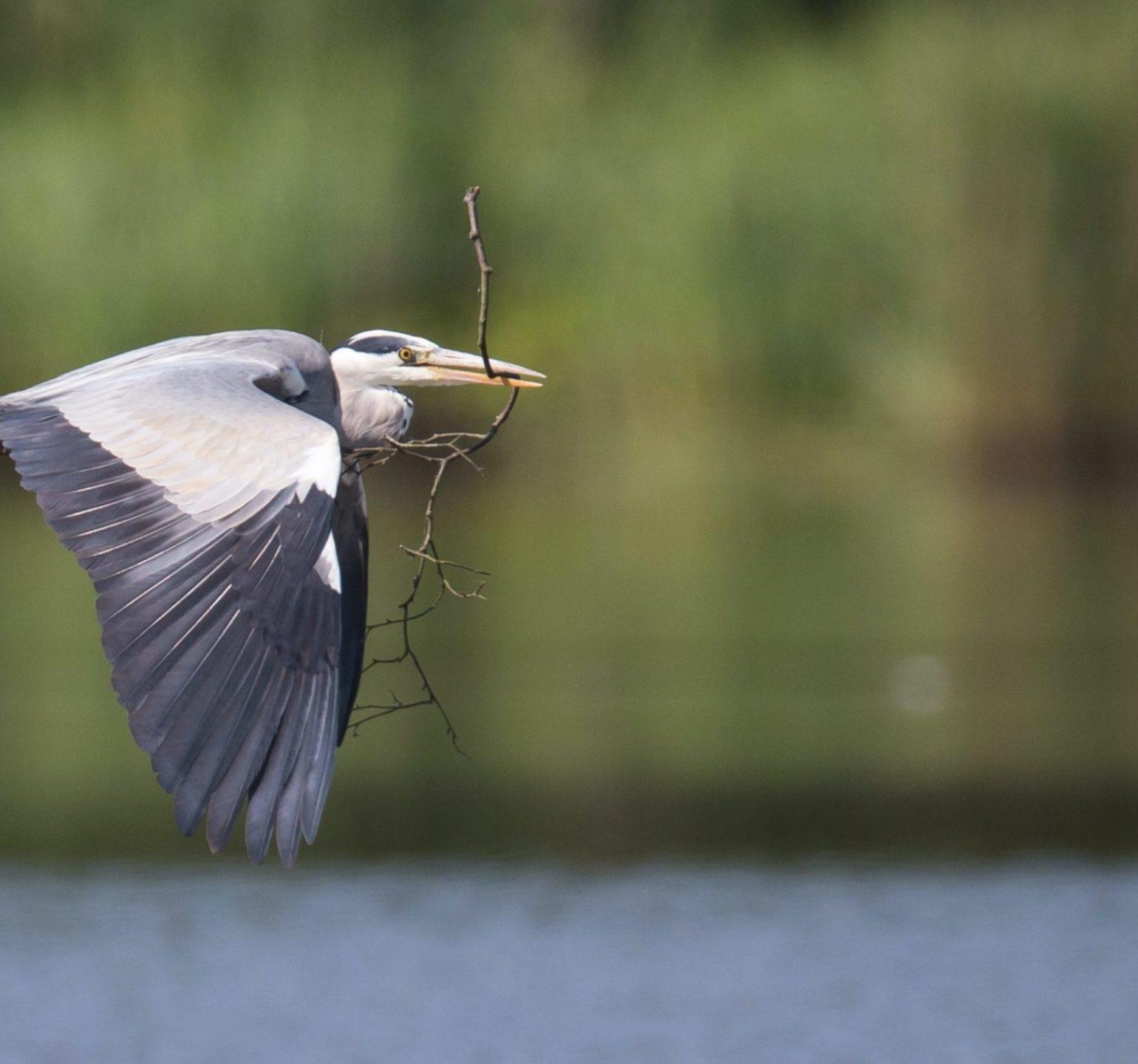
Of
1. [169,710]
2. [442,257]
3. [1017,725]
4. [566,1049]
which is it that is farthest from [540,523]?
[169,710]

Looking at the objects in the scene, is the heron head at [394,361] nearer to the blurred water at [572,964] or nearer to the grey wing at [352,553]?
the grey wing at [352,553]

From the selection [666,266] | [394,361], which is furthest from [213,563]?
[666,266]

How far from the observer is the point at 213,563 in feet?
13.9

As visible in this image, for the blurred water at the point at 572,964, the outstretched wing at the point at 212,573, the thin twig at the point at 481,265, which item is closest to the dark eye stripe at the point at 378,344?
the outstretched wing at the point at 212,573

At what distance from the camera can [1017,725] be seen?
43.7 feet

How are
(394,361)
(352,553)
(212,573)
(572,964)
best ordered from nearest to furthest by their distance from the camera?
(212,573) → (352,553) → (394,361) → (572,964)

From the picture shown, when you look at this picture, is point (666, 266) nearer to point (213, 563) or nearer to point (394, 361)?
point (394, 361)

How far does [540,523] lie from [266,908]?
33.8 feet

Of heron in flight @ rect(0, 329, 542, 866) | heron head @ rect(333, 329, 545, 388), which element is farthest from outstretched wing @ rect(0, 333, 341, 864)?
heron head @ rect(333, 329, 545, 388)

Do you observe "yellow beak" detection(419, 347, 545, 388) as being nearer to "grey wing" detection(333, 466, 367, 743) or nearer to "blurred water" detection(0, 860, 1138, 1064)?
"grey wing" detection(333, 466, 367, 743)

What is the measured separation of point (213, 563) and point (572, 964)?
587 centimetres

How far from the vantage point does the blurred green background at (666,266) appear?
1758cm

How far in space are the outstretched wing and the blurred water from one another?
177 inches

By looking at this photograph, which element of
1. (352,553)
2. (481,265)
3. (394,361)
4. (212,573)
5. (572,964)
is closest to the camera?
(481,265)
